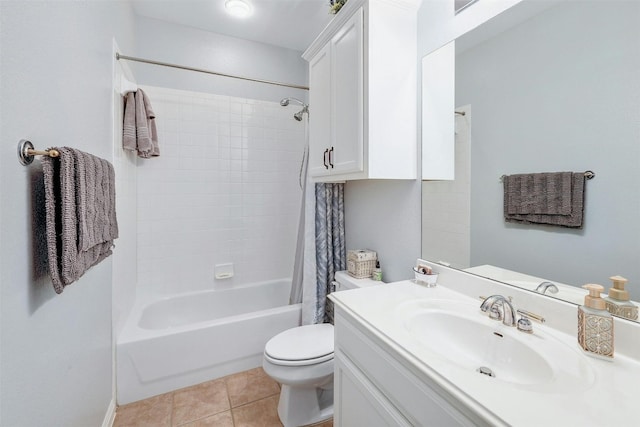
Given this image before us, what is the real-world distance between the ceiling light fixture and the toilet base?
2560 millimetres

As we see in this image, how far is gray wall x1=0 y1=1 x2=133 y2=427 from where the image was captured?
684mm

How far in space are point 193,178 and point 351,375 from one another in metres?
2.06

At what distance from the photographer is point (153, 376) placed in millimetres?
1735

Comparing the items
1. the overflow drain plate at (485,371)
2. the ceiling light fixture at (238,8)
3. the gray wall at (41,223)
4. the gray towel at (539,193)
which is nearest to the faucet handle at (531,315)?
the overflow drain plate at (485,371)

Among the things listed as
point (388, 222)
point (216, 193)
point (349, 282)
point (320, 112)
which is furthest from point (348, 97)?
point (216, 193)

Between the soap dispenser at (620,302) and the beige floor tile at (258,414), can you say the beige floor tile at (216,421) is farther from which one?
the soap dispenser at (620,302)

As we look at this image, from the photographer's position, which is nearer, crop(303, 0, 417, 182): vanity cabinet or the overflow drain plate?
the overflow drain plate

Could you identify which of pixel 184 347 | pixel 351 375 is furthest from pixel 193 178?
pixel 351 375

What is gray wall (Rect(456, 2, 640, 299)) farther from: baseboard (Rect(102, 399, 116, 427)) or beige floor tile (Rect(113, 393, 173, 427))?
baseboard (Rect(102, 399, 116, 427))

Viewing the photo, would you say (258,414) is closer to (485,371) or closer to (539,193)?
(485,371)

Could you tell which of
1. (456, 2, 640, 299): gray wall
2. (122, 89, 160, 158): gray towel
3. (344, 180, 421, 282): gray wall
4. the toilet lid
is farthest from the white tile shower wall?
(456, 2, 640, 299): gray wall

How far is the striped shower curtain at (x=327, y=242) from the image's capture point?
2.00 metres

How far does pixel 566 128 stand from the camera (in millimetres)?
873

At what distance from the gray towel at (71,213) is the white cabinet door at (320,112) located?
43.6 inches
